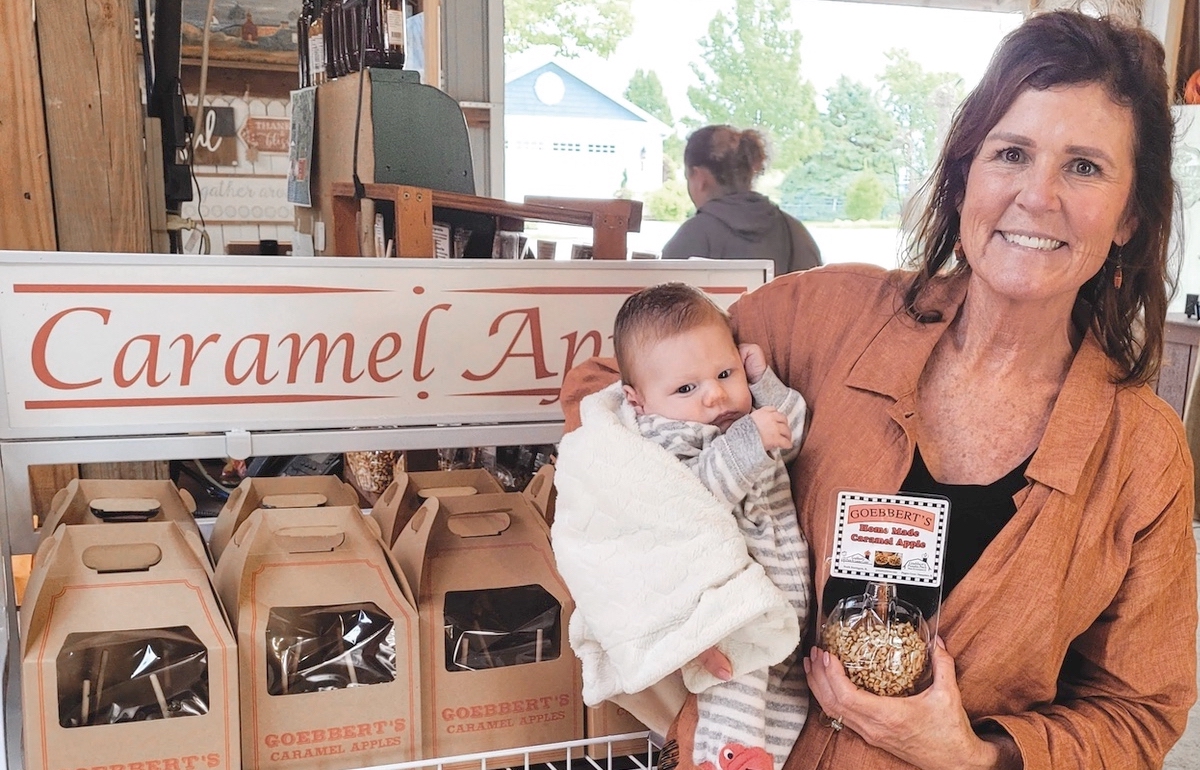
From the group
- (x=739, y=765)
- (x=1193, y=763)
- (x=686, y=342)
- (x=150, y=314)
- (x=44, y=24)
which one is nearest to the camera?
(x=739, y=765)

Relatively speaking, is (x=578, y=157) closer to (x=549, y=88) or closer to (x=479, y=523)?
(x=549, y=88)

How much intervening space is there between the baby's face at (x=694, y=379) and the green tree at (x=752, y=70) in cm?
479

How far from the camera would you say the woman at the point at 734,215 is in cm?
407

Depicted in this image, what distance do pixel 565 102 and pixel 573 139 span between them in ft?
0.71

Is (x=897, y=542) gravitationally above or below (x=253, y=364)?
below

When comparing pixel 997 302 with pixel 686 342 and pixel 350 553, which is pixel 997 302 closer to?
pixel 686 342

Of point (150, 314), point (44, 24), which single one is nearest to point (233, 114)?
point (44, 24)

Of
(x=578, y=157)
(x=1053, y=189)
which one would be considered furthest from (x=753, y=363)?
(x=578, y=157)

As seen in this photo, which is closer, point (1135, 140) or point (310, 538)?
point (1135, 140)

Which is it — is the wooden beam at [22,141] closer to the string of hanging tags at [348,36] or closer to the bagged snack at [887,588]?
the string of hanging tags at [348,36]

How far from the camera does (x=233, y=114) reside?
5.13m

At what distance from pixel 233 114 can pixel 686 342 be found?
4561 millimetres

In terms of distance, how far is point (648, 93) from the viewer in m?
5.93

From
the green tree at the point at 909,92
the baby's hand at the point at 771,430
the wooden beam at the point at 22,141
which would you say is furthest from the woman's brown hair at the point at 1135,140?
the green tree at the point at 909,92
